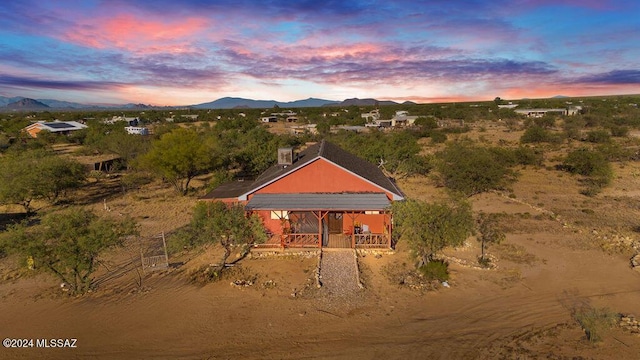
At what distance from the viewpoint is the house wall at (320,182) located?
21328mm

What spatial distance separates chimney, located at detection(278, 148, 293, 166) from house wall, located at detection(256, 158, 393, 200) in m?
3.47

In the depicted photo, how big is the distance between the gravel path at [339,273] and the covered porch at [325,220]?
93 cm

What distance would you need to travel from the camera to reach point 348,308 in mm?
14641

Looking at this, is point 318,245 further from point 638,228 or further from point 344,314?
point 638,228

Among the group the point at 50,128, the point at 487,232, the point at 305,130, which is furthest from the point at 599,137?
the point at 50,128

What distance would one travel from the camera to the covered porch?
64.0 ft

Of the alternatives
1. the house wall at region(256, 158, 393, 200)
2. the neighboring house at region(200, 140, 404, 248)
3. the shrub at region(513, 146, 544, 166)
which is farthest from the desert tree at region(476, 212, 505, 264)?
the shrub at region(513, 146, 544, 166)

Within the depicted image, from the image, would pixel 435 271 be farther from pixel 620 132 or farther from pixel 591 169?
pixel 620 132

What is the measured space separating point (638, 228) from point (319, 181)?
21.1 metres

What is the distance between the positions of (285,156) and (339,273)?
1034 centimetres

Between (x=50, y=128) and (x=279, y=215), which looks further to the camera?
(x=50, y=128)

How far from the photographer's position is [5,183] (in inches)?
1048

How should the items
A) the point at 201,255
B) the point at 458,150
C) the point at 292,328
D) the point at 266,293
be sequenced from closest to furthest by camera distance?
the point at 292,328, the point at 266,293, the point at 201,255, the point at 458,150

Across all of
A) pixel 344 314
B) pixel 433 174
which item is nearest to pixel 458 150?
pixel 433 174
